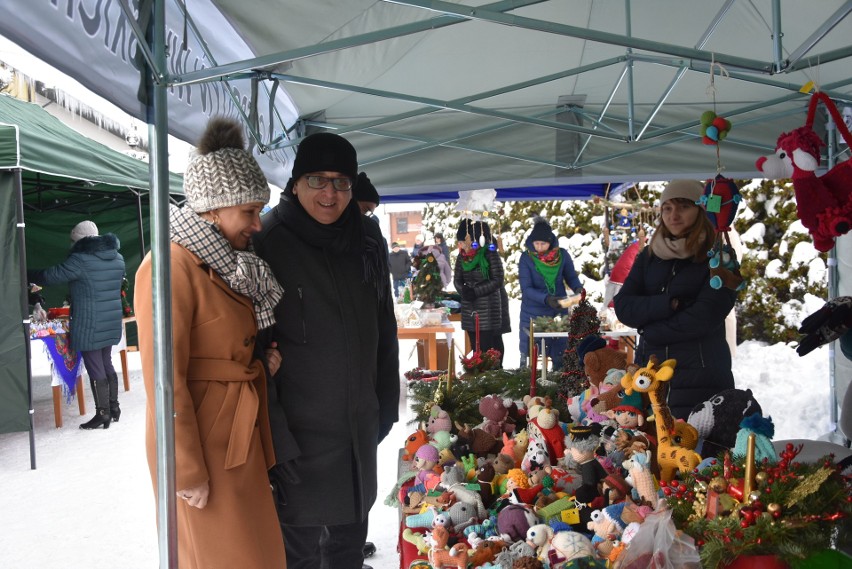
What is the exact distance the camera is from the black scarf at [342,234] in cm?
187

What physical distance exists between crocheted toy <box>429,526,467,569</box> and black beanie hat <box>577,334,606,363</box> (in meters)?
1.22

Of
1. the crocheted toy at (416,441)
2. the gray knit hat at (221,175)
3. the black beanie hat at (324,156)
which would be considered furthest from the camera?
the crocheted toy at (416,441)

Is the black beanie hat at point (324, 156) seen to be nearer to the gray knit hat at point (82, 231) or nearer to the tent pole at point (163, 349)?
the tent pole at point (163, 349)

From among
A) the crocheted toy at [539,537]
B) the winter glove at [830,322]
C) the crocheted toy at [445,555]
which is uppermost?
the winter glove at [830,322]

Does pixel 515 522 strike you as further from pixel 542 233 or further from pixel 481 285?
pixel 481 285

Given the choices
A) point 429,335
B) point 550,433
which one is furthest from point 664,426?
point 429,335

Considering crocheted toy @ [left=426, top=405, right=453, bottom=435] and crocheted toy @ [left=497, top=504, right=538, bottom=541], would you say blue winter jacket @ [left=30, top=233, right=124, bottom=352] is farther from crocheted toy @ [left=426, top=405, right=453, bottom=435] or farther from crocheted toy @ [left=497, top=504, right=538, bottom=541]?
crocheted toy @ [left=497, top=504, right=538, bottom=541]

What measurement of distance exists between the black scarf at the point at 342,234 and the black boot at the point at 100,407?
4602 mm

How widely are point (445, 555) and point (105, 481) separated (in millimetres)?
3430

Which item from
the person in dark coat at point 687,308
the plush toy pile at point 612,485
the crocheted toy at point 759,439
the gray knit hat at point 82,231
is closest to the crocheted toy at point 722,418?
the plush toy pile at point 612,485

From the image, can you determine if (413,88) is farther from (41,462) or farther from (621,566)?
(41,462)

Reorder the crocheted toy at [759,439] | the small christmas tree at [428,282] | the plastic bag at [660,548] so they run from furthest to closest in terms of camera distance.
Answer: the small christmas tree at [428,282]
the crocheted toy at [759,439]
the plastic bag at [660,548]

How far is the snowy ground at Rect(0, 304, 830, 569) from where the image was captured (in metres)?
3.31

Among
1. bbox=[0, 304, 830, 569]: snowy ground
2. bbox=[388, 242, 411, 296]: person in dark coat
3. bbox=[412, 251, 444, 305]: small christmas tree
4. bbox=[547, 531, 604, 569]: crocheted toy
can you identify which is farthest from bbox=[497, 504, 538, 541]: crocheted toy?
bbox=[388, 242, 411, 296]: person in dark coat
